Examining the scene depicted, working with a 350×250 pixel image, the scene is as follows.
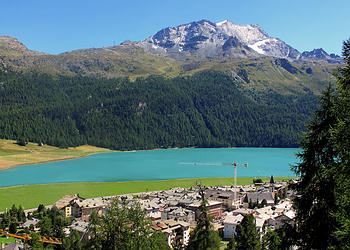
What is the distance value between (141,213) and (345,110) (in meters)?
9.70

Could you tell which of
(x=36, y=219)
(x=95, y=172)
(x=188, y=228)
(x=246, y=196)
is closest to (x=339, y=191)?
(x=188, y=228)

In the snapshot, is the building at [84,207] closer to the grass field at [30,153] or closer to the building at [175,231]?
the building at [175,231]

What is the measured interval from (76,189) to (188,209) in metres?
28.3

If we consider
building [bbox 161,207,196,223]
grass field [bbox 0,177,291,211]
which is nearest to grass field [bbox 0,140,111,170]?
grass field [bbox 0,177,291,211]

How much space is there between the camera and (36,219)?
4450 centimetres

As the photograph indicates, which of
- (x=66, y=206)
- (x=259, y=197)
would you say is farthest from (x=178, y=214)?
(x=259, y=197)

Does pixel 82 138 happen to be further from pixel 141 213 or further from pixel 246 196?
pixel 141 213

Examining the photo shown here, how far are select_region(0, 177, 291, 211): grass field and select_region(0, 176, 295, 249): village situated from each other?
616 cm

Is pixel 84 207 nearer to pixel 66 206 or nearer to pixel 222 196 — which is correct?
pixel 66 206

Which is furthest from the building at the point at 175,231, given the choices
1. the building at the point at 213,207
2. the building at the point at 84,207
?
the building at the point at 84,207

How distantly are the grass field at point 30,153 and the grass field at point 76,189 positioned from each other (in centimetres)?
4509

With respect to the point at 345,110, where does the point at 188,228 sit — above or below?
below

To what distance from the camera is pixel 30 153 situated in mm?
141500

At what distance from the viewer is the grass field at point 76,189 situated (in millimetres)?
57625
